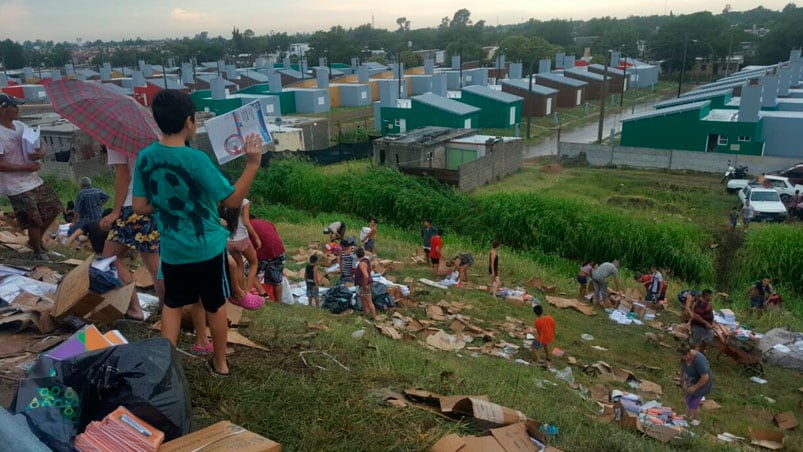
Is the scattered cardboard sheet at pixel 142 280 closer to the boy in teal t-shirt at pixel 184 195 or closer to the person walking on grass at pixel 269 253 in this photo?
the person walking on grass at pixel 269 253

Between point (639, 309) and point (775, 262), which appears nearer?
point (639, 309)

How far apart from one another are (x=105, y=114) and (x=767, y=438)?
24.1 ft

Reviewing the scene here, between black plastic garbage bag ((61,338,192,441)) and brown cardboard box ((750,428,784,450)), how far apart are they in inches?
246

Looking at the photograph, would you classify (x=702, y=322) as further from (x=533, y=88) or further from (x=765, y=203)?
(x=533, y=88)

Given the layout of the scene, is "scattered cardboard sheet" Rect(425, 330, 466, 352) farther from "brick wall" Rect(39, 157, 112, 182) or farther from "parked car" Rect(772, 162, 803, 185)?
"parked car" Rect(772, 162, 803, 185)

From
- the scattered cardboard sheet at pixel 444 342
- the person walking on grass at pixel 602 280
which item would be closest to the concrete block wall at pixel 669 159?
the person walking on grass at pixel 602 280

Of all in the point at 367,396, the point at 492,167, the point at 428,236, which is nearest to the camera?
the point at 367,396

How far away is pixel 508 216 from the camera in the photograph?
15547mm

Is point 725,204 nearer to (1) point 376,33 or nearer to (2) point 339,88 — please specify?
(2) point 339,88

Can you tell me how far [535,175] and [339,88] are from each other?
26.5 m

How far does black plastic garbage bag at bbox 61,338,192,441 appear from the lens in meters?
2.79

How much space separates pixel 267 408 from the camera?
3.56 meters

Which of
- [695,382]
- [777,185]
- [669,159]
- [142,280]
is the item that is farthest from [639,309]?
[669,159]

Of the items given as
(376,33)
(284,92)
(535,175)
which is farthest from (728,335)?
(376,33)
